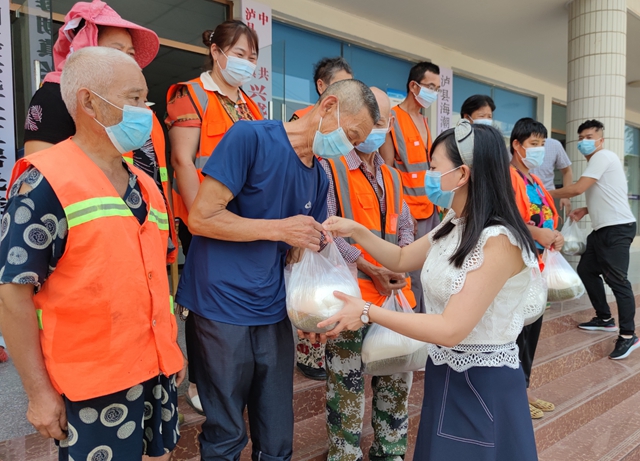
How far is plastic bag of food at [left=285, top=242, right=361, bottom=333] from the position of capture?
1526 mm

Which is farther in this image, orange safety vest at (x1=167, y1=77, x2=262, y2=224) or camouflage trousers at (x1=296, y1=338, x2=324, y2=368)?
camouflage trousers at (x1=296, y1=338, x2=324, y2=368)

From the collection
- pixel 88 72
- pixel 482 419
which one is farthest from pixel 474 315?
pixel 88 72

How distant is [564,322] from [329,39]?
167 inches

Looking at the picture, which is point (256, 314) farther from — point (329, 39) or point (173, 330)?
point (329, 39)

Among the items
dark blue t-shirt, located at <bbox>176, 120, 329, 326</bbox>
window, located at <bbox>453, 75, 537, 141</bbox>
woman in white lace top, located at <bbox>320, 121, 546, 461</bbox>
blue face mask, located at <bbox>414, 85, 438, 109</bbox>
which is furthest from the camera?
window, located at <bbox>453, 75, 537, 141</bbox>

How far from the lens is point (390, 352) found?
5.91ft

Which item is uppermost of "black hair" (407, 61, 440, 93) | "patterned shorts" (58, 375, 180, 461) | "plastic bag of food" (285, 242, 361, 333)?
"black hair" (407, 61, 440, 93)

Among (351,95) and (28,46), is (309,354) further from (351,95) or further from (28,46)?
(28,46)

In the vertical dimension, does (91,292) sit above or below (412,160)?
below

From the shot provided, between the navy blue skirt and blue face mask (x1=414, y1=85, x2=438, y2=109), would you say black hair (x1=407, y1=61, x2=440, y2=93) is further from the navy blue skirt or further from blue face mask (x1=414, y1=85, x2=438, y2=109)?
the navy blue skirt

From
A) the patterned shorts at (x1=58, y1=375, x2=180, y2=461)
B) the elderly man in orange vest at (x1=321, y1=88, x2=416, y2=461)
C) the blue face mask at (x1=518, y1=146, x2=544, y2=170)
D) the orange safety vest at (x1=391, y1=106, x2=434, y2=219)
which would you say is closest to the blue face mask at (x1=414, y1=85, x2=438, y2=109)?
the orange safety vest at (x1=391, y1=106, x2=434, y2=219)

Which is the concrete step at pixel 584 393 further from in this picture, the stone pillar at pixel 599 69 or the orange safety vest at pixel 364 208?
the stone pillar at pixel 599 69

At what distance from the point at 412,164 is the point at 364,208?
97 cm

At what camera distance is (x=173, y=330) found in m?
1.40
